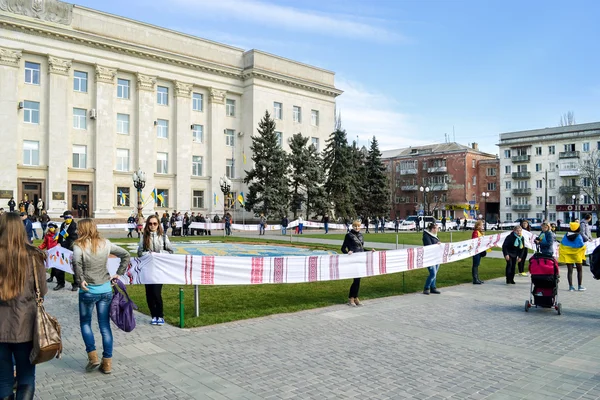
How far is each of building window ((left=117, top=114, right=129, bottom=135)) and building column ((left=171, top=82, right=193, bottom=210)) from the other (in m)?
5.35

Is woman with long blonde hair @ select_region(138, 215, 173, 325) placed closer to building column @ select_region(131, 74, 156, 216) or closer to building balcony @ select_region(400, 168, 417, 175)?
building column @ select_region(131, 74, 156, 216)

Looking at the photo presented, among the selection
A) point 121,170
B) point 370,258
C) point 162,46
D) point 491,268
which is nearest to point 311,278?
point 370,258

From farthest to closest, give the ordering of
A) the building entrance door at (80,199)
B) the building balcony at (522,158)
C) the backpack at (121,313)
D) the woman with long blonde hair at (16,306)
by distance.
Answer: the building balcony at (522,158) → the building entrance door at (80,199) → the backpack at (121,313) → the woman with long blonde hair at (16,306)

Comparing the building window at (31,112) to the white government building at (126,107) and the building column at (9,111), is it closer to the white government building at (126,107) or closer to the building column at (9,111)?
the white government building at (126,107)

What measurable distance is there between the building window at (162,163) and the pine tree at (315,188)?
15.9 metres

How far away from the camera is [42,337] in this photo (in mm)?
4113

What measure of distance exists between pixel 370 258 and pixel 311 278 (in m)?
1.71

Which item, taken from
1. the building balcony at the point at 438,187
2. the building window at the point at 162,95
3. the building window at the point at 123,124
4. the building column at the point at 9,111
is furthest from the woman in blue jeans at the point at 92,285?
the building balcony at the point at 438,187

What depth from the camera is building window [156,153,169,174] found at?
53.0 m

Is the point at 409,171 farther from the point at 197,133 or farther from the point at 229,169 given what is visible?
the point at 197,133

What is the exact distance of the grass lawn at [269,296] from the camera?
33.2ft

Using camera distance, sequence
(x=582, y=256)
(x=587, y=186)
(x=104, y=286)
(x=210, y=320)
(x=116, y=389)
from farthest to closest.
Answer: (x=587, y=186), (x=582, y=256), (x=210, y=320), (x=104, y=286), (x=116, y=389)

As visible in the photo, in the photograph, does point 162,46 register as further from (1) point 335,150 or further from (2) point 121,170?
(1) point 335,150

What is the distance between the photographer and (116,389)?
226 inches
